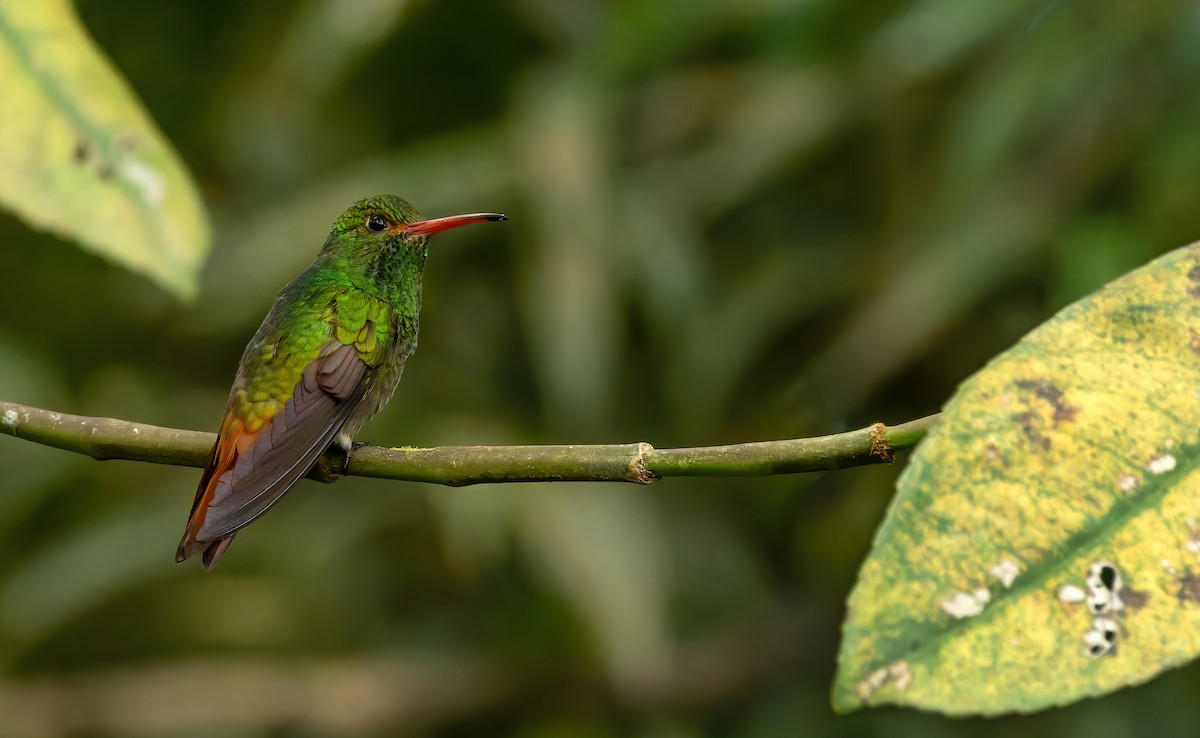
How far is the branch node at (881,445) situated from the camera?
31.9 inches

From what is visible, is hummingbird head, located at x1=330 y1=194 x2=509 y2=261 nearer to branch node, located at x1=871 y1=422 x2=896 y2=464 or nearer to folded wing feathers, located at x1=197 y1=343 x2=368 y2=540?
folded wing feathers, located at x1=197 y1=343 x2=368 y2=540

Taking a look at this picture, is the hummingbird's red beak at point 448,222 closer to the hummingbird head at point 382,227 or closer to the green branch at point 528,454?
the hummingbird head at point 382,227

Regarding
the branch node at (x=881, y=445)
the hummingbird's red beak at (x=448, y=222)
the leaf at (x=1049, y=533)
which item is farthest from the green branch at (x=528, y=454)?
the hummingbird's red beak at (x=448, y=222)

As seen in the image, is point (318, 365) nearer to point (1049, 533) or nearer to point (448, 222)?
Result: point (448, 222)

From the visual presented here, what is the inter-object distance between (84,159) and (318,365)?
62 centimetres

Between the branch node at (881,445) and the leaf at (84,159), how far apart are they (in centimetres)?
46

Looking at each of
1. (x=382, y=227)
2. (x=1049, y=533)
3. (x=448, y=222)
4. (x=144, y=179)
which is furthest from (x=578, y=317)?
(x=1049, y=533)

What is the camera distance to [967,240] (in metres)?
2.88

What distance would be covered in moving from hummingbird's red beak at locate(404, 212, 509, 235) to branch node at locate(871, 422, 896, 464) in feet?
2.01

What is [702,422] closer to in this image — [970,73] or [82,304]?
[970,73]

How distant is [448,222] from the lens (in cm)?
157

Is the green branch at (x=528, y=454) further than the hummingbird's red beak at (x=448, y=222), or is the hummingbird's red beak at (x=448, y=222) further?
the hummingbird's red beak at (x=448, y=222)

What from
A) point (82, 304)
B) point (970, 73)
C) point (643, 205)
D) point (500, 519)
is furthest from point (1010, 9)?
point (82, 304)

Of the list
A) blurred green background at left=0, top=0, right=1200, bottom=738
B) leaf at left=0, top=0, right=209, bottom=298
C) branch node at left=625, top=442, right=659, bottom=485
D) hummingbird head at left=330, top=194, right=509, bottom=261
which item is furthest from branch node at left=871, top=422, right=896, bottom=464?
blurred green background at left=0, top=0, right=1200, bottom=738
